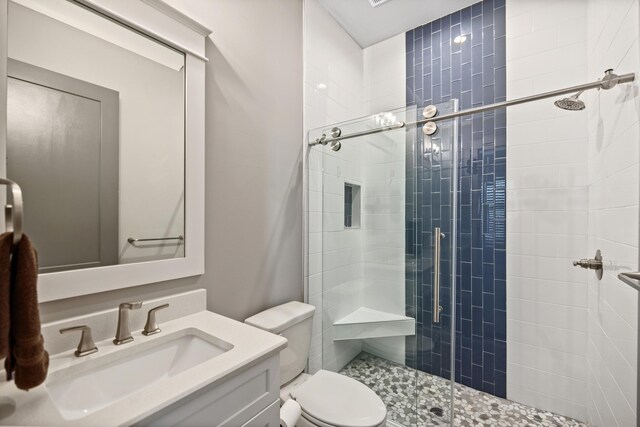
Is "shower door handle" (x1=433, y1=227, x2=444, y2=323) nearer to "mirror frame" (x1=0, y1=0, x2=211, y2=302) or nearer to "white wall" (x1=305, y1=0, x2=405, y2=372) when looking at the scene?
"white wall" (x1=305, y1=0, x2=405, y2=372)

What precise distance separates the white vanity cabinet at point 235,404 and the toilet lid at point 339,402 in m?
0.34

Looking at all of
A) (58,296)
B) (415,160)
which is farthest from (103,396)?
(415,160)

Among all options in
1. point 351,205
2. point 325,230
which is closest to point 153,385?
point 325,230

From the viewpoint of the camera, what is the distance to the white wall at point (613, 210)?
3.28 feet

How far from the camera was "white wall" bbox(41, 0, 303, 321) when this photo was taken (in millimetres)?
1334

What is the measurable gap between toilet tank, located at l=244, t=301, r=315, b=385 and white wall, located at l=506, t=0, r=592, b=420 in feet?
4.67

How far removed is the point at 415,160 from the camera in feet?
5.33

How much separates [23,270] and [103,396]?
51cm

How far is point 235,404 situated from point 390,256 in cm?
124

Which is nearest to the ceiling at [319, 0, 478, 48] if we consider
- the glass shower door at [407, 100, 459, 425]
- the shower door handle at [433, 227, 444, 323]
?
the glass shower door at [407, 100, 459, 425]

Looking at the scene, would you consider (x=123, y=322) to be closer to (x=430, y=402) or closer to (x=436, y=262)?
(x=436, y=262)

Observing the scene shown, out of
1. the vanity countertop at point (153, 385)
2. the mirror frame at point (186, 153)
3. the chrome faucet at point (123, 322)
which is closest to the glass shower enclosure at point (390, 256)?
the mirror frame at point (186, 153)

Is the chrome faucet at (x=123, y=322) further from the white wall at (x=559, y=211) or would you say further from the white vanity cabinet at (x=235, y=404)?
the white wall at (x=559, y=211)

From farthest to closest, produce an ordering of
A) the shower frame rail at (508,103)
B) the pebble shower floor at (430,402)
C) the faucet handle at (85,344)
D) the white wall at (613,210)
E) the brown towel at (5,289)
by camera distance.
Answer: the pebble shower floor at (430,402) < the shower frame rail at (508,103) < the white wall at (613,210) < the faucet handle at (85,344) < the brown towel at (5,289)
